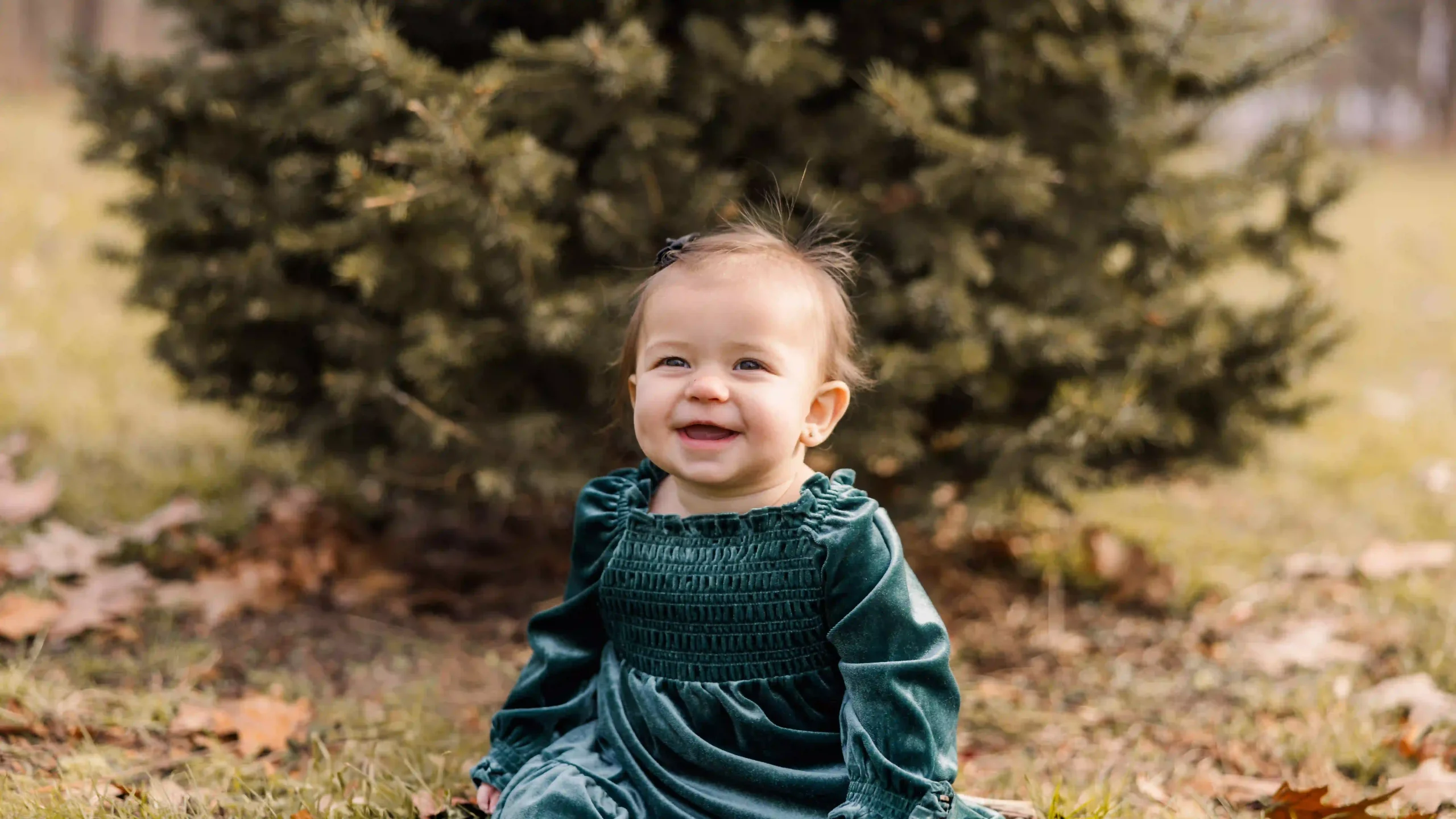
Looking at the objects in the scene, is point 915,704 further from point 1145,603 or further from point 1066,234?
Answer: point 1145,603

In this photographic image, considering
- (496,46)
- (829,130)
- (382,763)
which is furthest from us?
(829,130)

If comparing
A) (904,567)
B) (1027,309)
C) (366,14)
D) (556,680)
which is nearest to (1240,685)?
(1027,309)

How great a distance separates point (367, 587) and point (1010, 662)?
1888 mm

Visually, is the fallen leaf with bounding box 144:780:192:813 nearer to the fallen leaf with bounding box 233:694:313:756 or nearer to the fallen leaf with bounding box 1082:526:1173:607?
the fallen leaf with bounding box 233:694:313:756

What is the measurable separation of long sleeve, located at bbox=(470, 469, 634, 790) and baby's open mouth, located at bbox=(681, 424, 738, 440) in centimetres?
28

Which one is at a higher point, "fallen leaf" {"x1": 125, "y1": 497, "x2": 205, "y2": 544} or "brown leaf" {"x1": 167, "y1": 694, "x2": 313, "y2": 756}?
"fallen leaf" {"x1": 125, "y1": 497, "x2": 205, "y2": 544}

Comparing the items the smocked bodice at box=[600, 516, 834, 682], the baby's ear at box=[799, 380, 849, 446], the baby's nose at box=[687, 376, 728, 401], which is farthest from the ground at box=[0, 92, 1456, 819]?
the baby's nose at box=[687, 376, 728, 401]

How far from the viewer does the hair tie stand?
198cm

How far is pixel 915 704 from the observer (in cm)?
175

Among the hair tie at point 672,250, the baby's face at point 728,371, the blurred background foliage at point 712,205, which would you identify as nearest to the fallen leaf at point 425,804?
the baby's face at point 728,371

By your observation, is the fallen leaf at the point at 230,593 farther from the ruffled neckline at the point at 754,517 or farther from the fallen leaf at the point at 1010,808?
the fallen leaf at the point at 1010,808

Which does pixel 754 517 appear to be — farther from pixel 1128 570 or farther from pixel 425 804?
pixel 1128 570

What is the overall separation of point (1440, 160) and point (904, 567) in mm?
16770

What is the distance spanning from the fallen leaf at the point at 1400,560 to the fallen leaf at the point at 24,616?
377 centimetres
